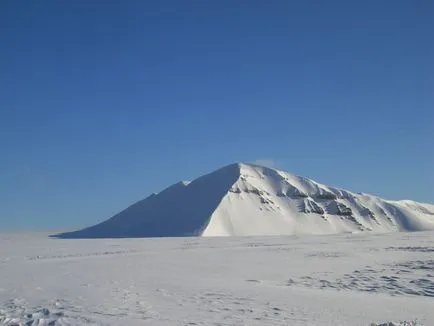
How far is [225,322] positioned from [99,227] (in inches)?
→ 4892

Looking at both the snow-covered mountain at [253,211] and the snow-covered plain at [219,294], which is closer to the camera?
the snow-covered plain at [219,294]

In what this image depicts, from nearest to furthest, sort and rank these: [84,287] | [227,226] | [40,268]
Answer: [84,287], [40,268], [227,226]

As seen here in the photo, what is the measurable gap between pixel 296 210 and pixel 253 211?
17.1 m

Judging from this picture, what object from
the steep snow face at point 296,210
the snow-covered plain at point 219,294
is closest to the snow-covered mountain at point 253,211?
the steep snow face at point 296,210

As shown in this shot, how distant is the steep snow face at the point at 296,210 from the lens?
4614 inches

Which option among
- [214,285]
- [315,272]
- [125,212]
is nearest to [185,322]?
[214,285]

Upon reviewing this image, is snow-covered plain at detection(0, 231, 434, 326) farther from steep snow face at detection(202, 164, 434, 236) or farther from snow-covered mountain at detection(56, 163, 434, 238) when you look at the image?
steep snow face at detection(202, 164, 434, 236)

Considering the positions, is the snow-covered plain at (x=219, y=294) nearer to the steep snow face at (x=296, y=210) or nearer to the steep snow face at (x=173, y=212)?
the steep snow face at (x=173, y=212)

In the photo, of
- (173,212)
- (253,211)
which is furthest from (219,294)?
(173,212)

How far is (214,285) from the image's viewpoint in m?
17.6

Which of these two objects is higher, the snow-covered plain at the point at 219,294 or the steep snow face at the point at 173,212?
the steep snow face at the point at 173,212

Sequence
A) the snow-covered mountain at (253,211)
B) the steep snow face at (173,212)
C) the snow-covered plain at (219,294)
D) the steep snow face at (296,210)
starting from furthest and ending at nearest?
the steep snow face at (296,210), the snow-covered mountain at (253,211), the steep snow face at (173,212), the snow-covered plain at (219,294)

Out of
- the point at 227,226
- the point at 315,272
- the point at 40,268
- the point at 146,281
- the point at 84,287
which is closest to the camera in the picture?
the point at 84,287

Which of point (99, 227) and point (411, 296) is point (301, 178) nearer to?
point (99, 227)
